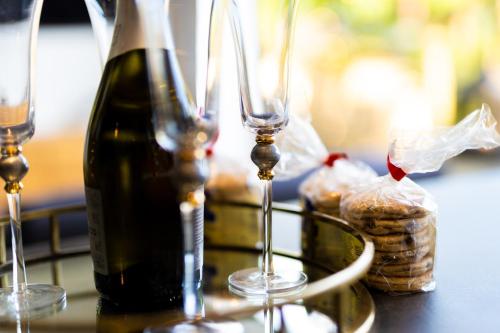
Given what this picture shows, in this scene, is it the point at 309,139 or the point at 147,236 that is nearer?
the point at 147,236

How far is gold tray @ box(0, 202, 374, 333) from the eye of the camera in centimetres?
54

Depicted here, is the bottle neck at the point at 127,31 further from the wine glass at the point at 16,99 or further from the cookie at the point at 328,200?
the cookie at the point at 328,200

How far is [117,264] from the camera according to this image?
637mm

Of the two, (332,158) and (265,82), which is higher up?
(265,82)

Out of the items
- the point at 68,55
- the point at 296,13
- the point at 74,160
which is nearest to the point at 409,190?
the point at 296,13

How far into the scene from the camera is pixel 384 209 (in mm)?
633

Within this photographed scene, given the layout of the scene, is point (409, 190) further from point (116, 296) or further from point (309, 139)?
point (116, 296)

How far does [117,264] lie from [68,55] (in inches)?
87.1

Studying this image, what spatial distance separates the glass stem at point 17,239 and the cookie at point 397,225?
31 cm

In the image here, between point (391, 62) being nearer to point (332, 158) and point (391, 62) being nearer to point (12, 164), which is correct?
point (332, 158)

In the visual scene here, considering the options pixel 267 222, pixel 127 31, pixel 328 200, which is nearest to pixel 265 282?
pixel 267 222

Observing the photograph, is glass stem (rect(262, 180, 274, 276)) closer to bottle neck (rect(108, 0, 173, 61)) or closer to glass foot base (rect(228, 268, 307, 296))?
glass foot base (rect(228, 268, 307, 296))

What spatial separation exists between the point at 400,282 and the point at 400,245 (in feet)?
0.11

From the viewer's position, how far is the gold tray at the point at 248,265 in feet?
1.79
